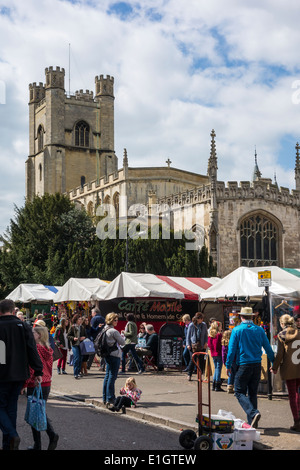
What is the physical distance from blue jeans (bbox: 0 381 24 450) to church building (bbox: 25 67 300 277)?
108 ft

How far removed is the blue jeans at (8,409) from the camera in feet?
21.3

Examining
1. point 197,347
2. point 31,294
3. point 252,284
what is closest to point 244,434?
point 252,284

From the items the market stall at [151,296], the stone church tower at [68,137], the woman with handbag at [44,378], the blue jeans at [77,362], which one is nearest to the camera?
the woman with handbag at [44,378]

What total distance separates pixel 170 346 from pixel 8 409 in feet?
34.0

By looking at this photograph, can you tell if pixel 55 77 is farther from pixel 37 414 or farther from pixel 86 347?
pixel 37 414

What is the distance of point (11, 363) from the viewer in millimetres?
6594

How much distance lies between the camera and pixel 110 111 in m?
70.2

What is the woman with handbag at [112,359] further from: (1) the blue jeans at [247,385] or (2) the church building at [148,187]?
(2) the church building at [148,187]

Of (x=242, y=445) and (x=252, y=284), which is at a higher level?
(x=252, y=284)

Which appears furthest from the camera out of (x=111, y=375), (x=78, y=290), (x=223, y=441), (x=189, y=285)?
(x=78, y=290)

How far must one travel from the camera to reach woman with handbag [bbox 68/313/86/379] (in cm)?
1509

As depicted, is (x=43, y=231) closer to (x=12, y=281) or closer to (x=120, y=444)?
(x=12, y=281)

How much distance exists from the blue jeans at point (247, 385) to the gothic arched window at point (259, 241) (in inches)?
1247

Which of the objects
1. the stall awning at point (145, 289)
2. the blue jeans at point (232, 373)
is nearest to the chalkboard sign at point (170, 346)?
the stall awning at point (145, 289)
